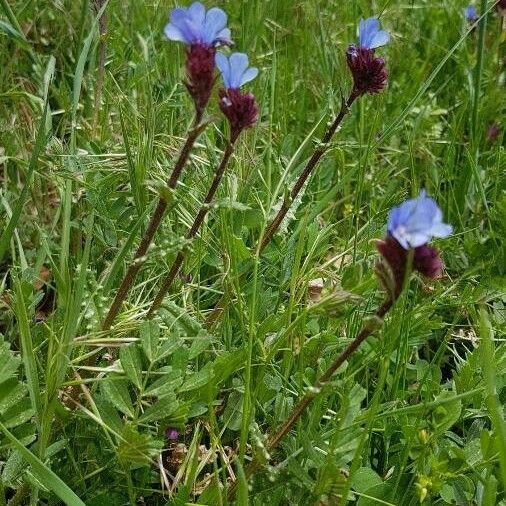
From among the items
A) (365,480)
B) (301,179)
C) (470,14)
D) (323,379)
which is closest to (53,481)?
(323,379)

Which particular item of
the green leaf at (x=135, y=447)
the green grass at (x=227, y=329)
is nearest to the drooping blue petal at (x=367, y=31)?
the green grass at (x=227, y=329)

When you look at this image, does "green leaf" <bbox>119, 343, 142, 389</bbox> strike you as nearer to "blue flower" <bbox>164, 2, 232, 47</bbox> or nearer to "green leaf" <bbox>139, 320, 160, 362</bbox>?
"green leaf" <bbox>139, 320, 160, 362</bbox>

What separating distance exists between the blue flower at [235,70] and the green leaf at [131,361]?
0.41 m

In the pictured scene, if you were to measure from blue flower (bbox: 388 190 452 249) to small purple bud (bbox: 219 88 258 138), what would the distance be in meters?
0.30

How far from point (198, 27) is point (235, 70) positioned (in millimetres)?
115

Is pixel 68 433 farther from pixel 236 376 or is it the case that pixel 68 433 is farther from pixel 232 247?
pixel 232 247

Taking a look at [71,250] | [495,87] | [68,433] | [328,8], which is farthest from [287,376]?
[328,8]

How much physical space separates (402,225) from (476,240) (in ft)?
2.87

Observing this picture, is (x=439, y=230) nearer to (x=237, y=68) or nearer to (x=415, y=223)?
(x=415, y=223)

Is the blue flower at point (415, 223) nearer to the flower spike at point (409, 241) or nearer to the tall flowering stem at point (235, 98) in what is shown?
the flower spike at point (409, 241)

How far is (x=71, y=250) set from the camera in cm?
179

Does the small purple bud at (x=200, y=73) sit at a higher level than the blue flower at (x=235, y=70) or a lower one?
lower

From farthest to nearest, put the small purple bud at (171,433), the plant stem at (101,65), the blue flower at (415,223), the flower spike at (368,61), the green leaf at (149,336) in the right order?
the plant stem at (101,65), the flower spike at (368,61), the small purple bud at (171,433), the green leaf at (149,336), the blue flower at (415,223)

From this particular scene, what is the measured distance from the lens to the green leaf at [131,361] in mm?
1177
